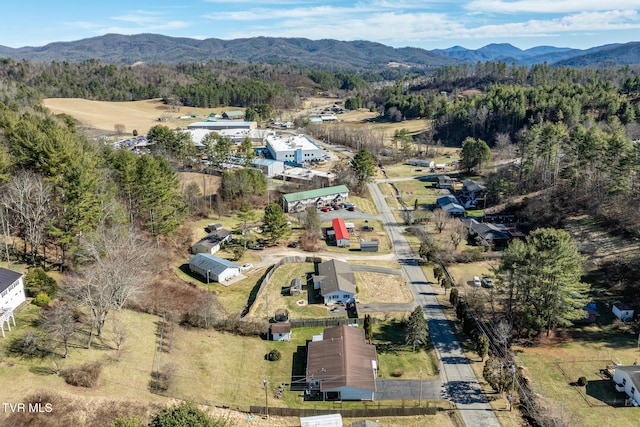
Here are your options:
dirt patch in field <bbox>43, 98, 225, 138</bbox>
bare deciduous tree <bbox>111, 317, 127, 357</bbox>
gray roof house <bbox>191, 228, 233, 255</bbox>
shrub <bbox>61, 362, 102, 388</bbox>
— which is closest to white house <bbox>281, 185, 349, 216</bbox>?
gray roof house <bbox>191, 228, 233, 255</bbox>

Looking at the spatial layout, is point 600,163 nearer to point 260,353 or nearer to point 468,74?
point 260,353

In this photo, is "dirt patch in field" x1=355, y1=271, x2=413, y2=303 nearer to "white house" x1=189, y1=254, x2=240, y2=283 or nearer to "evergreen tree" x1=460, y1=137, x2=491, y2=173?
"white house" x1=189, y1=254, x2=240, y2=283

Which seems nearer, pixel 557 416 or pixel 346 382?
pixel 557 416

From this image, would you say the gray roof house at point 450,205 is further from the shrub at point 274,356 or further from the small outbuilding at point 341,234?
the shrub at point 274,356

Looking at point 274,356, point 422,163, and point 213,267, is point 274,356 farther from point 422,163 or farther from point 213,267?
point 422,163

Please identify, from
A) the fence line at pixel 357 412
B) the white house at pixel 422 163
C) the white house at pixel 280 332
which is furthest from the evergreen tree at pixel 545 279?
the white house at pixel 422 163

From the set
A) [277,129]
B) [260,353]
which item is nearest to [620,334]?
[260,353]
